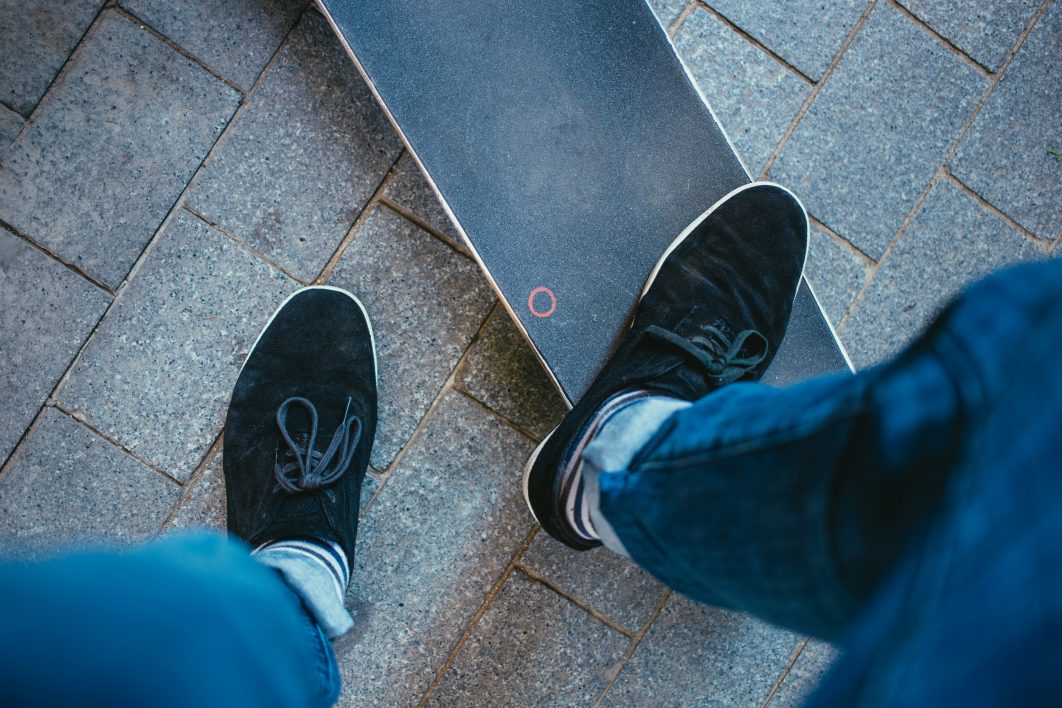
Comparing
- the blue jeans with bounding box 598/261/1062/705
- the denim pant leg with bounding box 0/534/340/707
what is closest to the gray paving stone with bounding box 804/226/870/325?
the blue jeans with bounding box 598/261/1062/705

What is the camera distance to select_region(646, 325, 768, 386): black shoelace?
3.78ft

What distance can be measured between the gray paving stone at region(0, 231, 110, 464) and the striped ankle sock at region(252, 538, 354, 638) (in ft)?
1.55

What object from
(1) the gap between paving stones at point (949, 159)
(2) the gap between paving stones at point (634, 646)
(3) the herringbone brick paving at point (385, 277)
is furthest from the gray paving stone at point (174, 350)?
(1) the gap between paving stones at point (949, 159)

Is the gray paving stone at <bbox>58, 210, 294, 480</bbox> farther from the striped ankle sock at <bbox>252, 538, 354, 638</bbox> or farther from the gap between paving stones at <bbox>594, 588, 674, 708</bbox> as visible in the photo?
the gap between paving stones at <bbox>594, 588, 674, 708</bbox>

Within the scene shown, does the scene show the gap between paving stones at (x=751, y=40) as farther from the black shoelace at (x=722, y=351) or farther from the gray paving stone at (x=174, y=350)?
the gray paving stone at (x=174, y=350)

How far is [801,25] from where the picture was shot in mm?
1324

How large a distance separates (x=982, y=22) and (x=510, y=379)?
3.79ft

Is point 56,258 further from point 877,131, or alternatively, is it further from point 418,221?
point 877,131

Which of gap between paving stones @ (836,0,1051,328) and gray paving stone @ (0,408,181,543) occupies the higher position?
gap between paving stones @ (836,0,1051,328)

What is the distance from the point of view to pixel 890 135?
134 cm

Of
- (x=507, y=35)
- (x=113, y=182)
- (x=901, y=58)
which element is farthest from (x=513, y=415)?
(x=901, y=58)

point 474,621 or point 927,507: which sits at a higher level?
point 927,507

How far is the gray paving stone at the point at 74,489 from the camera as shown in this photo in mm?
1185

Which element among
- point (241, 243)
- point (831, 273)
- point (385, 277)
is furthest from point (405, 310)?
point (831, 273)
